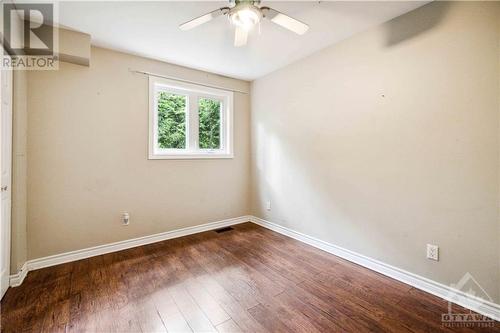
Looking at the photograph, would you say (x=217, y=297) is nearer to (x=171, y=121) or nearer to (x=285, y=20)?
(x=285, y=20)

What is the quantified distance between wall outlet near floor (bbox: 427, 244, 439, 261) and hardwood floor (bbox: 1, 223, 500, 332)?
310 mm

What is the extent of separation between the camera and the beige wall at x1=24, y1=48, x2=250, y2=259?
231 centimetres

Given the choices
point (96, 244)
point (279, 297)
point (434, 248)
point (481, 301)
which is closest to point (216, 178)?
point (96, 244)

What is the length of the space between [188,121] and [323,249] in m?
2.52

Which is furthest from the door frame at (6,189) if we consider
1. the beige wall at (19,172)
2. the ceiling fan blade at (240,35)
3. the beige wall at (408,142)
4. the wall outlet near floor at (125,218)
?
the beige wall at (408,142)

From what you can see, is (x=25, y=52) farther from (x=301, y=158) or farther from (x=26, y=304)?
(x=301, y=158)

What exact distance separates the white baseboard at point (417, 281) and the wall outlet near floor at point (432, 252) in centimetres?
20

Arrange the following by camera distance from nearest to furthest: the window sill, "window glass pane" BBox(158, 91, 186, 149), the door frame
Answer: the door frame
the window sill
"window glass pane" BBox(158, 91, 186, 149)

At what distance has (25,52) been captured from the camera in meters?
2.16

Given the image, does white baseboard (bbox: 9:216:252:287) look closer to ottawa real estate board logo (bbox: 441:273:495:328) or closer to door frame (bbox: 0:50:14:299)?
door frame (bbox: 0:50:14:299)

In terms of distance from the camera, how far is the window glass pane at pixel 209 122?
11.5 feet

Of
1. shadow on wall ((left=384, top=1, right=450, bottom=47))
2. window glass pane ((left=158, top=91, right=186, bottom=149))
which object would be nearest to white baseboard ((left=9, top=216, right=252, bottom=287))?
window glass pane ((left=158, top=91, right=186, bottom=149))

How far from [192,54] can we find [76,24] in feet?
3.74

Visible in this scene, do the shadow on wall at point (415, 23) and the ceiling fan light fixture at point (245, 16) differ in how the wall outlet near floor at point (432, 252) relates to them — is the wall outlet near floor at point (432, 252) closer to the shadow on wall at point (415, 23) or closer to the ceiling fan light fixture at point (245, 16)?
the shadow on wall at point (415, 23)
